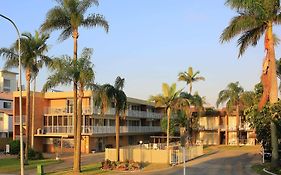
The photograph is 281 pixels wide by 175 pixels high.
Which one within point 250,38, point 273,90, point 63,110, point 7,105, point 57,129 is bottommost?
point 57,129

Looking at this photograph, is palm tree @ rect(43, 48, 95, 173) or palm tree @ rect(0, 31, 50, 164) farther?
palm tree @ rect(0, 31, 50, 164)

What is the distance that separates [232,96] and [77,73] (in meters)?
47.2

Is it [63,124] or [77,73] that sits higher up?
[77,73]

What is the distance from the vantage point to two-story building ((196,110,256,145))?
78.4 m

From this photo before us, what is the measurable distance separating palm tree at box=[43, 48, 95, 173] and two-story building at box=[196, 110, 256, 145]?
2014 inches

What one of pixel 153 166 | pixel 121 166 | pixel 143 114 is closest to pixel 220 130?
pixel 143 114

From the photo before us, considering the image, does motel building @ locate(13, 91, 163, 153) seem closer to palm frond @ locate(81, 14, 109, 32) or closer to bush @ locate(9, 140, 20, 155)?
bush @ locate(9, 140, 20, 155)

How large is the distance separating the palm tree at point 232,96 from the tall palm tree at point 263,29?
44.0 m

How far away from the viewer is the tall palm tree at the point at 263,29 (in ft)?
89.3

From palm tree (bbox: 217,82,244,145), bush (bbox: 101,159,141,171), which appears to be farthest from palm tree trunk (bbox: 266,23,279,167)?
palm tree (bbox: 217,82,244,145)

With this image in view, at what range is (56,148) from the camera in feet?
188

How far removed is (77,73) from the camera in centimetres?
2978

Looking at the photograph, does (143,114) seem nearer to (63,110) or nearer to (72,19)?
(63,110)

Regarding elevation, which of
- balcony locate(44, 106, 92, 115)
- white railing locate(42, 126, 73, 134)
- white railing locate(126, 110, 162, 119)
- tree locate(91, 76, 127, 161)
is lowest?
white railing locate(42, 126, 73, 134)
